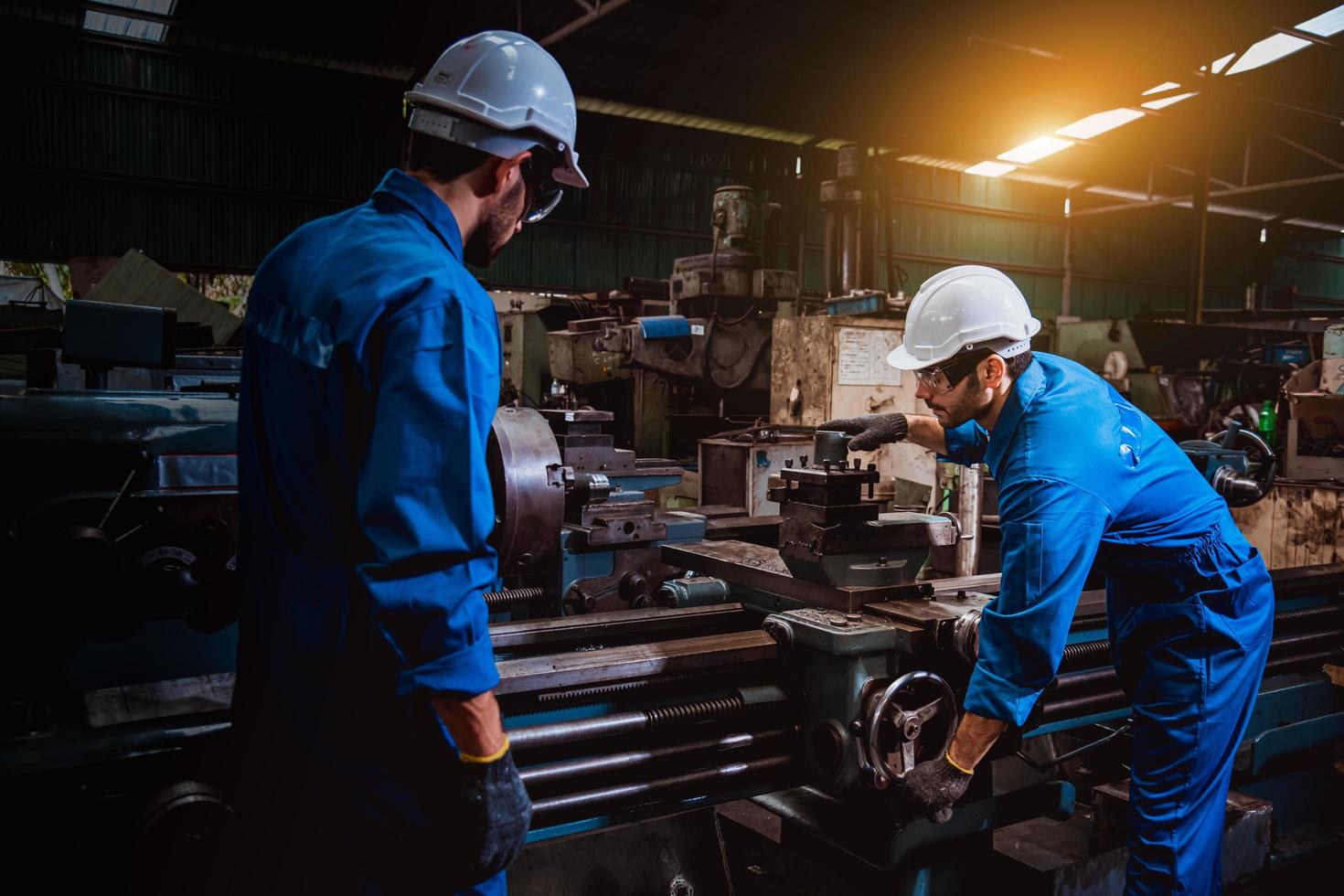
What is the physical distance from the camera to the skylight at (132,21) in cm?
688

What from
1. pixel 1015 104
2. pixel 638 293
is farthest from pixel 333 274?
pixel 1015 104

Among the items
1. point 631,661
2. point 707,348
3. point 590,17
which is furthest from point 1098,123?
point 631,661

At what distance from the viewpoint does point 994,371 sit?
1542 mm

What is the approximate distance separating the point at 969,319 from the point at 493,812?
1.10 m

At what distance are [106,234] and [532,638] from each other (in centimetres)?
740

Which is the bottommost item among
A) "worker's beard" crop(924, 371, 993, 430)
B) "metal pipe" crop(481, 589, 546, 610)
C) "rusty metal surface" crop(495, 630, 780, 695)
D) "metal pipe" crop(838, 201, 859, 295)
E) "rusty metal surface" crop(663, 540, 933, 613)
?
"metal pipe" crop(481, 589, 546, 610)

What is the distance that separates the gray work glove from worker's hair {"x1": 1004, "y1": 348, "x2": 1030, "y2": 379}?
2.09 ft

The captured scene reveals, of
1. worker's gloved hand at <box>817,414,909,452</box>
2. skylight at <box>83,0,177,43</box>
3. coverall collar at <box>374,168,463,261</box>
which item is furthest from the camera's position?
skylight at <box>83,0,177,43</box>

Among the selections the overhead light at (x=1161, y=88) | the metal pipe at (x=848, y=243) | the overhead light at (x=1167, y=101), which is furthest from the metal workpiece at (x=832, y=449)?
the overhead light at (x=1161, y=88)

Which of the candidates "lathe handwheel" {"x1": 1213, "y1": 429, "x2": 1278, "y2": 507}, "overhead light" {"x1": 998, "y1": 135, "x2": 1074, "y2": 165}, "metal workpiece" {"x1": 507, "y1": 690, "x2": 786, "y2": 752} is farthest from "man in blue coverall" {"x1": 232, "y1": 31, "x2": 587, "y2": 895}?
"overhead light" {"x1": 998, "y1": 135, "x2": 1074, "y2": 165}

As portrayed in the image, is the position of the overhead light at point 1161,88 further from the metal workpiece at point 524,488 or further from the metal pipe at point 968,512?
the metal workpiece at point 524,488

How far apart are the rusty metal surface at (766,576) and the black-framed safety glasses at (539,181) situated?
0.85m

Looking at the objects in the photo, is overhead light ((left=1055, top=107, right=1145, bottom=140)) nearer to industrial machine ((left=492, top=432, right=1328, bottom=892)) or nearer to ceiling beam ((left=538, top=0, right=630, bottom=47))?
ceiling beam ((left=538, top=0, right=630, bottom=47))

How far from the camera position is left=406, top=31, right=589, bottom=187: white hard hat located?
0.99 m
